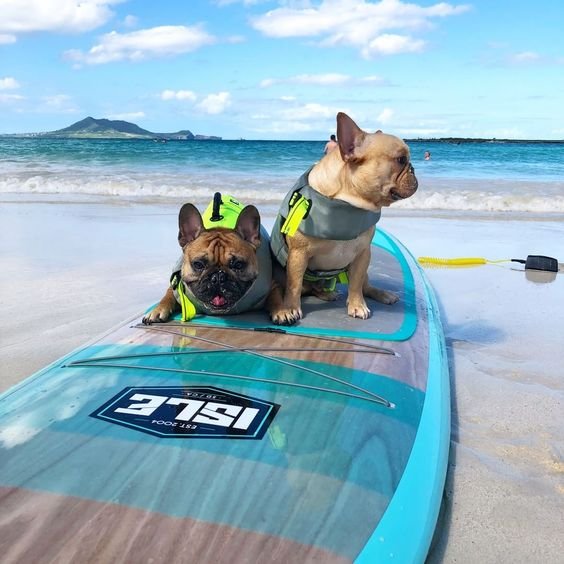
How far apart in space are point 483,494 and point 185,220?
1.75 m

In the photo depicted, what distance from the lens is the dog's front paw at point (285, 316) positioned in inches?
125

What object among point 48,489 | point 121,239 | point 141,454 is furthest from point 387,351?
point 121,239

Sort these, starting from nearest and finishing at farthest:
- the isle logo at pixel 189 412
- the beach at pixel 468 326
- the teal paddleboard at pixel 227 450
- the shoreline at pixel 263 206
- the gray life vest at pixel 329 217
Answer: the teal paddleboard at pixel 227 450 → the isle logo at pixel 189 412 → the beach at pixel 468 326 → the gray life vest at pixel 329 217 → the shoreline at pixel 263 206

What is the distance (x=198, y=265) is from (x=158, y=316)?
16.8 inches

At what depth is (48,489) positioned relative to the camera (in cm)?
168

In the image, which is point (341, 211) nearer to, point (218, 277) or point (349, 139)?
point (349, 139)

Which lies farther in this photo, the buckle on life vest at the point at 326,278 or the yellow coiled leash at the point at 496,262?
the yellow coiled leash at the point at 496,262

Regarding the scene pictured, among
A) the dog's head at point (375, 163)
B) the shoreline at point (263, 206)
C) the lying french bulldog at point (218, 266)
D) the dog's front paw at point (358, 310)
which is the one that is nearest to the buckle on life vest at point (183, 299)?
the lying french bulldog at point (218, 266)

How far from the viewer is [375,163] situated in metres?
3.01

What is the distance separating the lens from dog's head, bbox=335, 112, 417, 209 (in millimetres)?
3008

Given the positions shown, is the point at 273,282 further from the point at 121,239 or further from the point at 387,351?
the point at 121,239

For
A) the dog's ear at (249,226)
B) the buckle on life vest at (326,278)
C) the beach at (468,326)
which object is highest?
the dog's ear at (249,226)

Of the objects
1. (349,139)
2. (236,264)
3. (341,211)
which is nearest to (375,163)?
(349,139)

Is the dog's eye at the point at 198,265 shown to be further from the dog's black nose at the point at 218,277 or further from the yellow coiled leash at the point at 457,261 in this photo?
the yellow coiled leash at the point at 457,261
